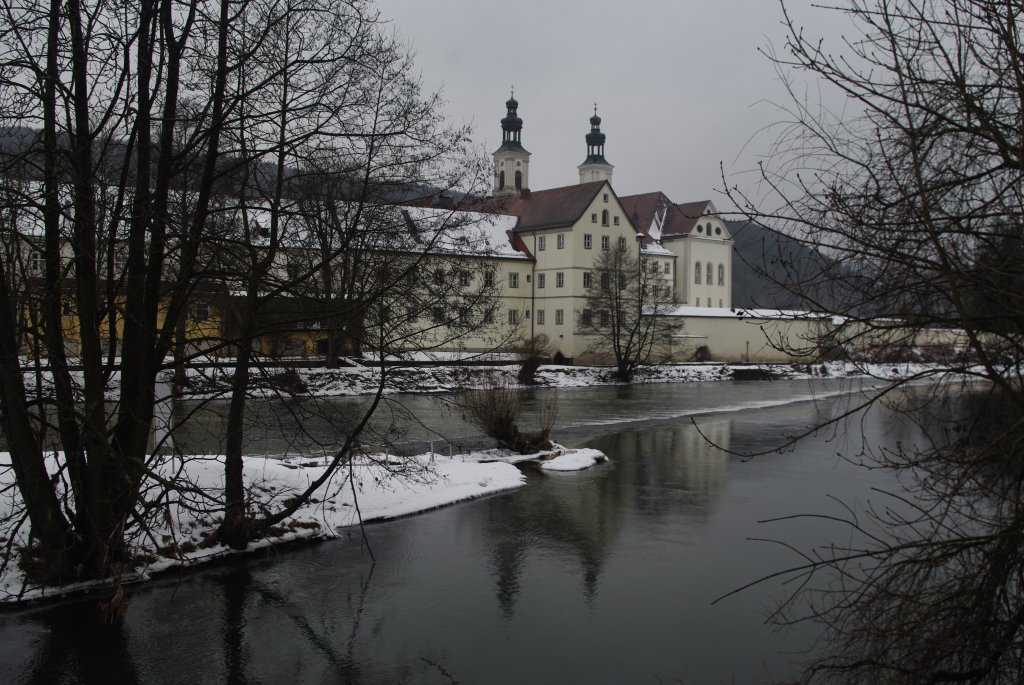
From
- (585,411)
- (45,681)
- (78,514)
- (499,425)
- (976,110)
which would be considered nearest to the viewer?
(976,110)

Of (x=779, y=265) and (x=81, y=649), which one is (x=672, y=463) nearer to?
(x=81, y=649)

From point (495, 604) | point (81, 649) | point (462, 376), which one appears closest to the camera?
point (81, 649)

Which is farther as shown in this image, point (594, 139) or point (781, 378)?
point (594, 139)

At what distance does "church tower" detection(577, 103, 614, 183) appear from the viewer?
90.8m

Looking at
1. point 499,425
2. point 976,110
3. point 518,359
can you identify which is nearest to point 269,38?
point 976,110

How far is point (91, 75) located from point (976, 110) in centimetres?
878

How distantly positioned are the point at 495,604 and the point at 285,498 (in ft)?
16.9

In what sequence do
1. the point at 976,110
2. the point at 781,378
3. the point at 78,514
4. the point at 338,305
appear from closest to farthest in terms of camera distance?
the point at 976,110 < the point at 78,514 < the point at 338,305 < the point at 781,378

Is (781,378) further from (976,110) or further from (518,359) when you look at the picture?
(976,110)

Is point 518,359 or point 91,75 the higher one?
point 91,75

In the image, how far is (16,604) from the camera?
1006 centimetres

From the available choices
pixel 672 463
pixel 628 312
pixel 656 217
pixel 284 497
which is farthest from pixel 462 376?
pixel 656 217

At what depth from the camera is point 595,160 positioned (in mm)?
91250

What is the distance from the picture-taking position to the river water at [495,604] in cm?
852
